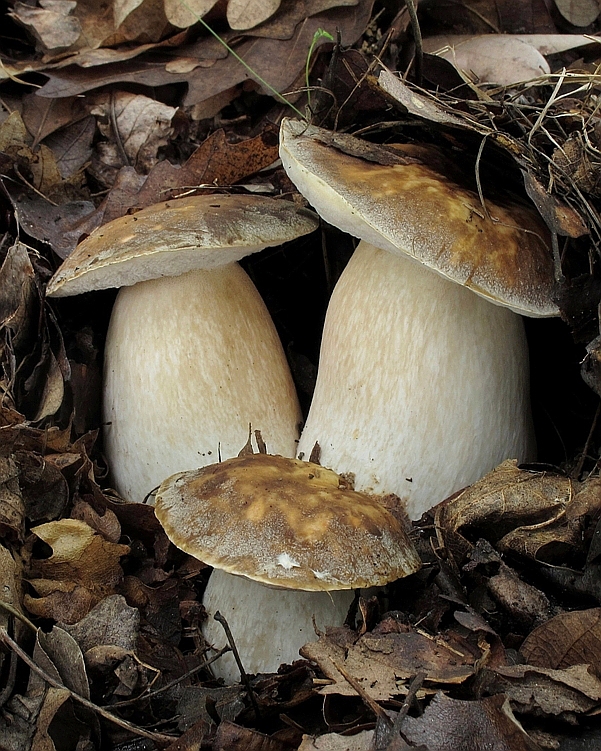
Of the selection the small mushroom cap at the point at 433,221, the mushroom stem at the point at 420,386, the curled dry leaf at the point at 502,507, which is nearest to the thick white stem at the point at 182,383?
the mushroom stem at the point at 420,386

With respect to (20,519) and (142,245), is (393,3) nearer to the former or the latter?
(142,245)

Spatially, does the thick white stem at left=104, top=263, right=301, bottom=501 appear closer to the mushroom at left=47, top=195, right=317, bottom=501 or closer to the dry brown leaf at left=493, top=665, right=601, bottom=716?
the mushroom at left=47, top=195, right=317, bottom=501

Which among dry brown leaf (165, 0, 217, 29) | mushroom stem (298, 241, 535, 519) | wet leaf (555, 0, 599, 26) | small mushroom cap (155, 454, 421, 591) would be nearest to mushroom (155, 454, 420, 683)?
small mushroom cap (155, 454, 421, 591)

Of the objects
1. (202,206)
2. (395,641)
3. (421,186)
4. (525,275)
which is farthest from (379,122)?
(395,641)

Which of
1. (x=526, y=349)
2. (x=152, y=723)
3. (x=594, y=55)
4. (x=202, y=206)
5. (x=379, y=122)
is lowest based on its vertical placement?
(x=152, y=723)

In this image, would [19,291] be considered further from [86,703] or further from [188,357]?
[86,703]

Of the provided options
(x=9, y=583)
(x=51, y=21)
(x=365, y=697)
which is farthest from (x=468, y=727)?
(x=51, y=21)
